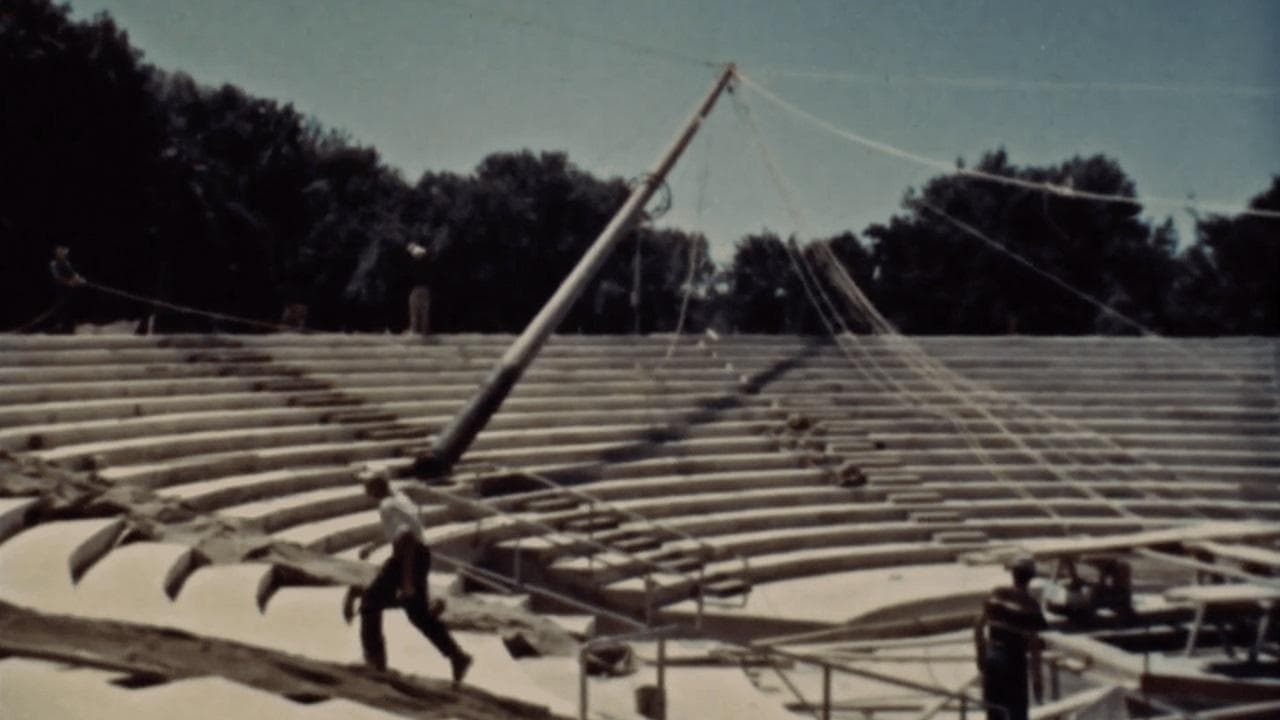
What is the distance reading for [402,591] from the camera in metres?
5.89

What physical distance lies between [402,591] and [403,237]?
37.5 metres

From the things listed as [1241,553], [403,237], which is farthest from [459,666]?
[403,237]

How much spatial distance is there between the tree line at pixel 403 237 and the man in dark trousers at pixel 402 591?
75.1ft

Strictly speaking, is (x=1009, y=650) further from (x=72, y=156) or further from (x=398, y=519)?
(x=72, y=156)

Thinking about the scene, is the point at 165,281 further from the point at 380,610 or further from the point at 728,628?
the point at 380,610

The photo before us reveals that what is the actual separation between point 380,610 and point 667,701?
92.6 inches

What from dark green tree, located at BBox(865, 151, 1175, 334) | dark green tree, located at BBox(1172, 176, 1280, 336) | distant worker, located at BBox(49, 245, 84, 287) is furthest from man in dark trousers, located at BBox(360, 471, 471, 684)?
dark green tree, located at BBox(1172, 176, 1280, 336)

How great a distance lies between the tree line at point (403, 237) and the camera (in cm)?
2809

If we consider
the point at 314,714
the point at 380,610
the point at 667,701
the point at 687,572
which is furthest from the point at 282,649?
the point at 687,572

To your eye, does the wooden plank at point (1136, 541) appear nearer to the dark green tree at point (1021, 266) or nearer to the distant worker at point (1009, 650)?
the distant worker at point (1009, 650)

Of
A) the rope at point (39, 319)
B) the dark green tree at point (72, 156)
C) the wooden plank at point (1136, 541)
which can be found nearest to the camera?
the wooden plank at point (1136, 541)

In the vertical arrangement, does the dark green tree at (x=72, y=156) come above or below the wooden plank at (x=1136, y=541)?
above

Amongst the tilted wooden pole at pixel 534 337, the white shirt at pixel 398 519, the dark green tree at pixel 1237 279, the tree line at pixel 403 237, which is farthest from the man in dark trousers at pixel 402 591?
the dark green tree at pixel 1237 279

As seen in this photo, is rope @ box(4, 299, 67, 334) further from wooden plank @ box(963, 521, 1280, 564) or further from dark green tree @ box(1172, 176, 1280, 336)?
dark green tree @ box(1172, 176, 1280, 336)
